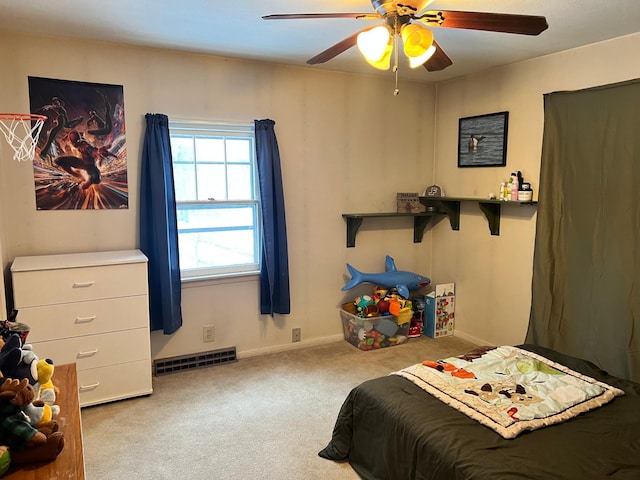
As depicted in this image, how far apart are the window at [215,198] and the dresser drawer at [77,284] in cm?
61

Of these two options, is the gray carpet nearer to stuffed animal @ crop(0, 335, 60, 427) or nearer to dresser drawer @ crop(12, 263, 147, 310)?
dresser drawer @ crop(12, 263, 147, 310)

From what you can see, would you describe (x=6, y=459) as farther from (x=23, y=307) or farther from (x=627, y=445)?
(x=627, y=445)

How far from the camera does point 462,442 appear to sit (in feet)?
5.91

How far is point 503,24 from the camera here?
1.81 meters

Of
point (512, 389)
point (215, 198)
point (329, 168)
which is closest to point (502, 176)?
point (329, 168)

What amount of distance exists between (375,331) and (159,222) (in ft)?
6.52

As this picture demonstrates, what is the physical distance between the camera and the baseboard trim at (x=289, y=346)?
376cm

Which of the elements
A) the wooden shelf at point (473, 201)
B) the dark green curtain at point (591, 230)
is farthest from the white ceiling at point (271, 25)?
the wooden shelf at point (473, 201)

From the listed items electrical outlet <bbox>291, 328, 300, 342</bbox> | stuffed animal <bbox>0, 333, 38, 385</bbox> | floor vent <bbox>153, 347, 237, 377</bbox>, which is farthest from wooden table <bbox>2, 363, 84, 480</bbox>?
electrical outlet <bbox>291, 328, 300, 342</bbox>

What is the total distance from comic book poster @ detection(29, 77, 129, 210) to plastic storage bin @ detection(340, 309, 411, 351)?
2106 millimetres

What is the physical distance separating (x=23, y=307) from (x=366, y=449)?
2098 millimetres

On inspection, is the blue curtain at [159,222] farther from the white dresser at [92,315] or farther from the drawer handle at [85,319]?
the drawer handle at [85,319]

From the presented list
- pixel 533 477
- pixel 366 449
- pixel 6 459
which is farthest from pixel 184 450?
pixel 533 477

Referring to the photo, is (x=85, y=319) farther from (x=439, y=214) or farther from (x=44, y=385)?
(x=439, y=214)
